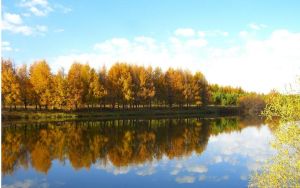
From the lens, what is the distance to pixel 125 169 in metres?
31.3

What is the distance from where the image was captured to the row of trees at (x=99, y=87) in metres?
79.8

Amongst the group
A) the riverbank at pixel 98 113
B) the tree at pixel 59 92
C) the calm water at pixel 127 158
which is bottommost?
the calm water at pixel 127 158

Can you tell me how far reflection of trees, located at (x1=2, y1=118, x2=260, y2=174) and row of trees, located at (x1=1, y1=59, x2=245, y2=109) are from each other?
21.3 meters

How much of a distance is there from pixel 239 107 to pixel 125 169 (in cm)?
10259

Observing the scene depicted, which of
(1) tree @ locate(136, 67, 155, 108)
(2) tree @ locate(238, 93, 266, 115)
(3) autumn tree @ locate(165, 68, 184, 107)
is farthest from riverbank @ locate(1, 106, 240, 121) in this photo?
(2) tree @ locate(238, 93, 266, 115)

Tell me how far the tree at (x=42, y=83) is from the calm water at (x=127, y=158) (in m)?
23.9

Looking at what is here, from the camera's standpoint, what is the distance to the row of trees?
79812 millimetres

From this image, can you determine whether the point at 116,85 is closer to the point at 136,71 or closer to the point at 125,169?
the point at 136,71

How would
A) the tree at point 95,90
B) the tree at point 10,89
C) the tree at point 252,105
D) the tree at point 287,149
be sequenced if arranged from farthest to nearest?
the tree at point 252,105, the tree at point 95,90, the tree at point 10,89, the tree at point 287,149

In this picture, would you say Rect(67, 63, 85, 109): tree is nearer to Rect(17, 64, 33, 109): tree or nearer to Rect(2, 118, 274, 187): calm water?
Rect(17, 64, 33, 109): tree

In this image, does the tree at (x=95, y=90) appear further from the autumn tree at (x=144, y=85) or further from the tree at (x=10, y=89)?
the tree at (x=10, y=89)

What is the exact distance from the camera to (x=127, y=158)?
36062 millimetres

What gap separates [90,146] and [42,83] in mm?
41253

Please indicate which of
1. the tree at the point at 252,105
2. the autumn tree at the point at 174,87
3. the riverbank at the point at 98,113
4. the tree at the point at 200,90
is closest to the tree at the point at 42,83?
the riverbank at the point at 98,113
